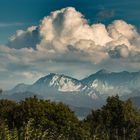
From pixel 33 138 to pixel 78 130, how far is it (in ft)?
334

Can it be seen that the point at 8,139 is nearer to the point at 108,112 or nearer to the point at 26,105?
the point at 26,105

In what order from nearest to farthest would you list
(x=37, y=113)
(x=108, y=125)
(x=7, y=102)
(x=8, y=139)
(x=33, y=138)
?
(x=8, y=139) < (x=33, y=138) < (x=37, y=113) < (x=108, y=125) < (x=7, y=102)

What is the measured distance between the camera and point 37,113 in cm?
Result: 13338

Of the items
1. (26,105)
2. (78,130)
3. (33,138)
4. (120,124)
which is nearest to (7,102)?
(26,105)

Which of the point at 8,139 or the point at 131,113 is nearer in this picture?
the point at 8,139

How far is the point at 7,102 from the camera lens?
563ft

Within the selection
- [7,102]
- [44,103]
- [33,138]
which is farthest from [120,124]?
[33,138]

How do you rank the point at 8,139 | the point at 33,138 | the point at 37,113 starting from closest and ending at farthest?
the point at 8,139, the point at 33,138, the point at 37,113

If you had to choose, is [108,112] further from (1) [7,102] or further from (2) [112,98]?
(1) [7,102]

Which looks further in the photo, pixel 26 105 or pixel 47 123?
pixel 26 105

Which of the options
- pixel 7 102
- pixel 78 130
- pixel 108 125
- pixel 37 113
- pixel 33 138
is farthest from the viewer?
pixel 7 102

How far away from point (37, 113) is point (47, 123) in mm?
5521

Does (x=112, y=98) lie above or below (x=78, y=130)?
above

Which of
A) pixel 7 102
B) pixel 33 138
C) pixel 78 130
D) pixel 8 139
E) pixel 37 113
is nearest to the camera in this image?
pixel 8 139
